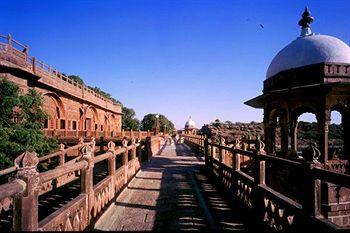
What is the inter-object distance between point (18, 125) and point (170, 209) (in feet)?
36.7

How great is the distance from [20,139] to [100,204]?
30.1 feet

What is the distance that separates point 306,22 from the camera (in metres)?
15.2


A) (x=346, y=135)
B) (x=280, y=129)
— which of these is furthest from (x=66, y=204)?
(x=346, y=135)

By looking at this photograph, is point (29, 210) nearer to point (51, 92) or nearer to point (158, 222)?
point (158, 222)

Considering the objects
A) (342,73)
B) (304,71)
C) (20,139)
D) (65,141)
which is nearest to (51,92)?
(65,141)

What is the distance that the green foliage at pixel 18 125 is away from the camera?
39.6 ft

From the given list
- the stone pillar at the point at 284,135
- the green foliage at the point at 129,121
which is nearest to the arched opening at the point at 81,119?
the stone pillar at the point at 284,135

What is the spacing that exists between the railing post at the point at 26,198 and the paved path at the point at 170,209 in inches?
96.2

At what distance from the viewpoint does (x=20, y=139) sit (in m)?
12.7

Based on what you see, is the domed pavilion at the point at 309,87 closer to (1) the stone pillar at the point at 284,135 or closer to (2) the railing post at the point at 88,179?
(1) the stone pillar at the point at 284,135

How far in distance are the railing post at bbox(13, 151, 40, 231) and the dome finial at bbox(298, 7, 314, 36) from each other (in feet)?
52.0

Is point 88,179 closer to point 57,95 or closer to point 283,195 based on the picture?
point 283,195

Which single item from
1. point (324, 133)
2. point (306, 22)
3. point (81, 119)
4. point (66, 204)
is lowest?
point (66, 204)

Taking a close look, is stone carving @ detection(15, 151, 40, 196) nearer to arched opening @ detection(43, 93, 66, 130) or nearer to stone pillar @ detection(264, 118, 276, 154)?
stone pillar @ detection(264, 118, 276, 154)
